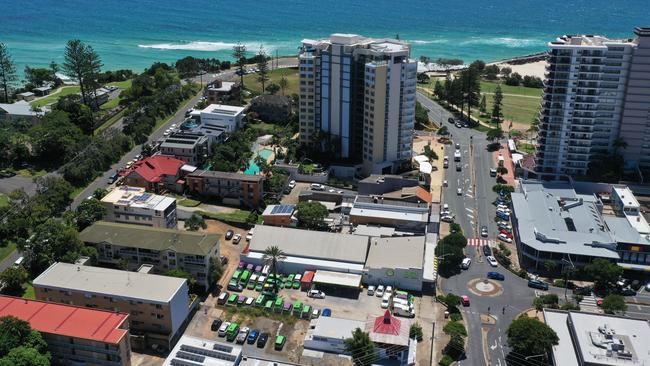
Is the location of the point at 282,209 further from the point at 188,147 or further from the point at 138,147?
the point at 138,147

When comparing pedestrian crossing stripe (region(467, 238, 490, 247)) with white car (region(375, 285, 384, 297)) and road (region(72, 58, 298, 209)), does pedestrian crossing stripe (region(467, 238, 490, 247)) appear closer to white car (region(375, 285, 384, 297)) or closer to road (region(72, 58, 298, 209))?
white car (region(375, 285, 384, 297))

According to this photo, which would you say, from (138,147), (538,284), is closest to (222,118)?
(138,147)

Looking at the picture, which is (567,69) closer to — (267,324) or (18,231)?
(267,324)

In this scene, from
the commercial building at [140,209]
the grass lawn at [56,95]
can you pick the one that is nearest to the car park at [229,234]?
the commercial building at [140,209]

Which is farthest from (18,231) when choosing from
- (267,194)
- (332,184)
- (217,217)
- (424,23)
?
(424,23)

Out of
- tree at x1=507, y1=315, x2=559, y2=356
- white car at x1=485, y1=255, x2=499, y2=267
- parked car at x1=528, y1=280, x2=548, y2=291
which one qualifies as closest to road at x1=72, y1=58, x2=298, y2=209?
white car at x1=485, y1=255, x2=499, y2=267

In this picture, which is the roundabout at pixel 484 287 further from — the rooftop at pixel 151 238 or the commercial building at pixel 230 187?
the commercial building at pixel 230 187
